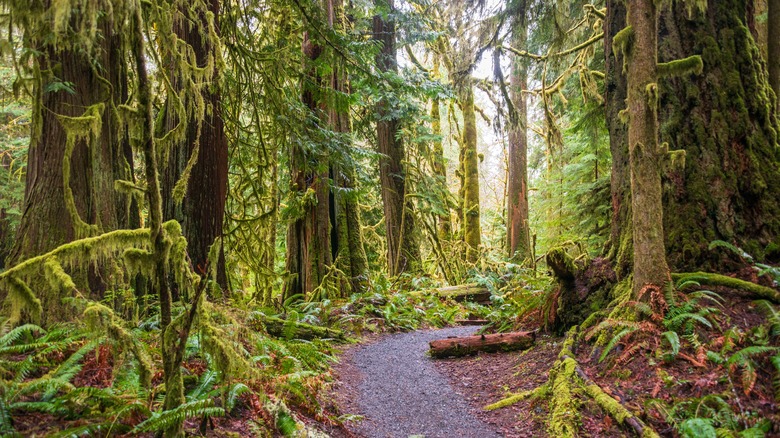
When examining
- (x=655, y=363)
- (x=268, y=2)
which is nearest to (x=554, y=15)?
(x=268, y=2)

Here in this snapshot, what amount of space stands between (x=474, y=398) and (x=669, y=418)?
2.11m

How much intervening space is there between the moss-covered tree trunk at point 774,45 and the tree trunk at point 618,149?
2.11 meters

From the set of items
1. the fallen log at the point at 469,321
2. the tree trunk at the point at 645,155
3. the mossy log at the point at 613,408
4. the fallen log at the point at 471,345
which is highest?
the tree trunk at the point at 645,155

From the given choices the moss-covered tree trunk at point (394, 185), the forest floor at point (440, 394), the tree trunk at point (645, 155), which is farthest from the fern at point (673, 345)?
the moss-covered tree trunk at point (394, 185)

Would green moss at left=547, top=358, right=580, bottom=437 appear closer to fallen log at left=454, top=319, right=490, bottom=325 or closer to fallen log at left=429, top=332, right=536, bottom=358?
fallen log at left=429, top=332, right=536, bottom=358

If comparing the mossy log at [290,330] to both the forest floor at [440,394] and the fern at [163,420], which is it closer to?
the forest floor at [440,394]

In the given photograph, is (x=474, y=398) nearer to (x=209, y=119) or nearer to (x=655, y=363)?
(x=655, y=363)

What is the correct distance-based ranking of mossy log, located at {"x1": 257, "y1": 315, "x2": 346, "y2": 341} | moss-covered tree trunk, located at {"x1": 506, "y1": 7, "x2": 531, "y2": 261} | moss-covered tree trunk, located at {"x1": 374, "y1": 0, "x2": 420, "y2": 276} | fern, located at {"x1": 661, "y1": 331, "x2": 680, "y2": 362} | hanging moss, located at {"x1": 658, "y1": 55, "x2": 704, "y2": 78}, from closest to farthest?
fern, located at {"x1": 661, "y1": 331, "x2": 680, "y2": 362} < hanging moss, located at {"x1": 658, "y1": 55, "x2": 704, "y2": 78} < mossy log, located at {"x1": 257, "y1": 315, "x2": 346, "y2": 341} < moss-covered tree trunk, located at {"x1": 374, "y1": 0, "x2": 420, "y2": 276} < moss-covered tree trunk, located at {"x1": 506, "y1": 7, "x2": 531, "y2": 261}

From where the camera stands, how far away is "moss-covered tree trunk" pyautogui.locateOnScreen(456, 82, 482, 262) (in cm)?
1516

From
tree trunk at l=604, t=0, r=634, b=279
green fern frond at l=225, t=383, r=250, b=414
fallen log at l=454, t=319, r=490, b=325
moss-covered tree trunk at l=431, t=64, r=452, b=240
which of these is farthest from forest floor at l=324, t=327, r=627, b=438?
moss-covered tree trunk at l=431, t=64, r=452, b=240

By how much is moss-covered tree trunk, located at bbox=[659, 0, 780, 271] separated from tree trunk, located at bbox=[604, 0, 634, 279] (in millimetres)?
491

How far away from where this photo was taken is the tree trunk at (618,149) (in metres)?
5.29

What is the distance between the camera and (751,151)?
15.9ft

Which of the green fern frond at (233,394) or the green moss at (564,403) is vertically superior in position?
the green fern frond at (233,394)
